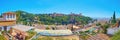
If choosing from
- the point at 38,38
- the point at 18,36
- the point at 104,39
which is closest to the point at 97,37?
the point at 104,39

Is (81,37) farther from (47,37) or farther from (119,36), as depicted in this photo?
(119,36)

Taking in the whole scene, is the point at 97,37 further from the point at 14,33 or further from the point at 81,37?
the point at 14,33

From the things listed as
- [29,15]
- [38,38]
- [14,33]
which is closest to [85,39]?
[38,38]

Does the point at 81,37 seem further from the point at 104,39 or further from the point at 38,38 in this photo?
the point at 38,38

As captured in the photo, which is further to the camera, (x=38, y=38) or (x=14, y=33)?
(x=14, y=33)

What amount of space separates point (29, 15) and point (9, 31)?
2862 centimetres

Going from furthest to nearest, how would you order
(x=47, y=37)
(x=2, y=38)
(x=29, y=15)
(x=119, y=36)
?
(x=29, y=15)
(x=47, y=37)
(x=2, y=38)
(x=119, y=36)

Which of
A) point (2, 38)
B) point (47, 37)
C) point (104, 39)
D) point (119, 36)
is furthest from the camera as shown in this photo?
point (104, 39)

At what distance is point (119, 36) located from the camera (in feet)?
47.8

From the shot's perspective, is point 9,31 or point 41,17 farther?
point 41,17

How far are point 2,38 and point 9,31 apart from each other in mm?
3466

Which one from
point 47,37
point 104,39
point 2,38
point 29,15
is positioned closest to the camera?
point 2,38

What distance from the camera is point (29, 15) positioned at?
156 ft

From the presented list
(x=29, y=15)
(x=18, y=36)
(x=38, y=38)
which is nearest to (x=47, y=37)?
(x=38, y=38)
